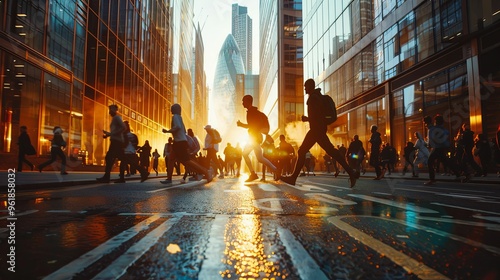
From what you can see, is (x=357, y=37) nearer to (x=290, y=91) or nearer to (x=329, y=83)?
(x=329, y=83)

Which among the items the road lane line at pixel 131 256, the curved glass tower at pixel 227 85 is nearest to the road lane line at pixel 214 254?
the road lane line at pixel 131 256

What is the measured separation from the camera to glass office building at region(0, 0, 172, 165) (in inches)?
616

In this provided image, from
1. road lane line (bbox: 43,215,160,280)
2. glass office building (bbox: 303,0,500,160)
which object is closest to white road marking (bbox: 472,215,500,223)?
road lane line (bbox: 43,215,160,280)

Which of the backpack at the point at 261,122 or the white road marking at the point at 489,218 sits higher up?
the backpack at the point at 261,122

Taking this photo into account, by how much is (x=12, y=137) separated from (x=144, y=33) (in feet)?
68.0

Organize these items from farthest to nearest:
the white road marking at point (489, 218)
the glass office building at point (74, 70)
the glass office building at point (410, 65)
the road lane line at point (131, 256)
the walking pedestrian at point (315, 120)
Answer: the glass office building at point (74, 70)
the glass office building at point (410, 65)
the walking pedestrian at point (315, 120)
the white road marking at point (489, 218)
the road lane line at point (131, 256)

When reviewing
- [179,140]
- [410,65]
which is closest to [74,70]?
[179,140]

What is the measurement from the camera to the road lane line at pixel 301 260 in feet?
4.76

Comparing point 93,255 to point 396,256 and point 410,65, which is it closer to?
point 396,256

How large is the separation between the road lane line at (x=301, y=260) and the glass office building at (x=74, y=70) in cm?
1634

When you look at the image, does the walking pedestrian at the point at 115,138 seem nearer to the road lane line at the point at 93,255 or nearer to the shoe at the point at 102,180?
the shoe at the point at 102,180

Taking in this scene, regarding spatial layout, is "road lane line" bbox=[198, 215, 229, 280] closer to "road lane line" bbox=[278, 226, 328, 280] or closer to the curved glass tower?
"road lane line" bbox=[278, 226, 328, 280]

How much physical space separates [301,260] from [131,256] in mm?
818

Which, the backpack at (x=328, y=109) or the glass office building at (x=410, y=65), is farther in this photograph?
the glass office building at (x=410, y=65)
